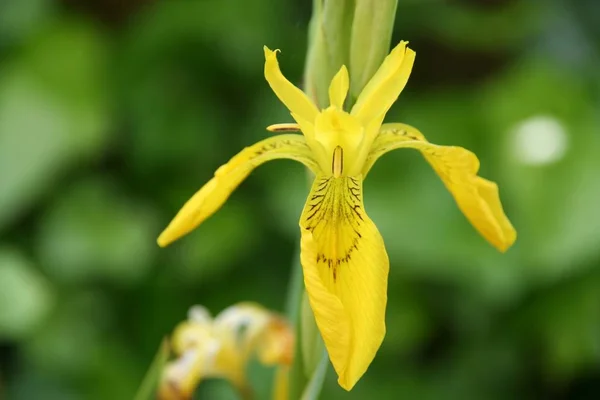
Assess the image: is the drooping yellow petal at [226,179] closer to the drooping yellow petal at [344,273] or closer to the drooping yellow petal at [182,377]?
the drooping yellow petal at [344,273]

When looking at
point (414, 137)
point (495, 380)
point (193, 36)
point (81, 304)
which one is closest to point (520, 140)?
point (495, 380)

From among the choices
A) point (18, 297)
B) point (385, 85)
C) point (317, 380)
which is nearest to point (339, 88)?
point (385, 85)

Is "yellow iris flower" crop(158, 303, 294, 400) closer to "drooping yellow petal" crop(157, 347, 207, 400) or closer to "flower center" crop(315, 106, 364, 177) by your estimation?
"drooping yellow petal" crop(157, 347, 207, 400)

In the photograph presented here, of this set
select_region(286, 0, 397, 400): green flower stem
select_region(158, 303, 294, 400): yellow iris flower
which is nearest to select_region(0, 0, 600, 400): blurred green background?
select_region(158, 303, 294, 400): yellow iris flower

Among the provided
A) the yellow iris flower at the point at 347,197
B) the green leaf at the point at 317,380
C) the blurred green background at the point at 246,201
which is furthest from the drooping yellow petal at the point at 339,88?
the blurred green background at the point at 246,201

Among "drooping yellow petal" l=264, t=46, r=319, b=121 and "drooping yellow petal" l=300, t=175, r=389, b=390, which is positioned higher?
"drooping yellow petal" l=264, t=46, r=319, b=121

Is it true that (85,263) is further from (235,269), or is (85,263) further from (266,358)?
(266,358)
